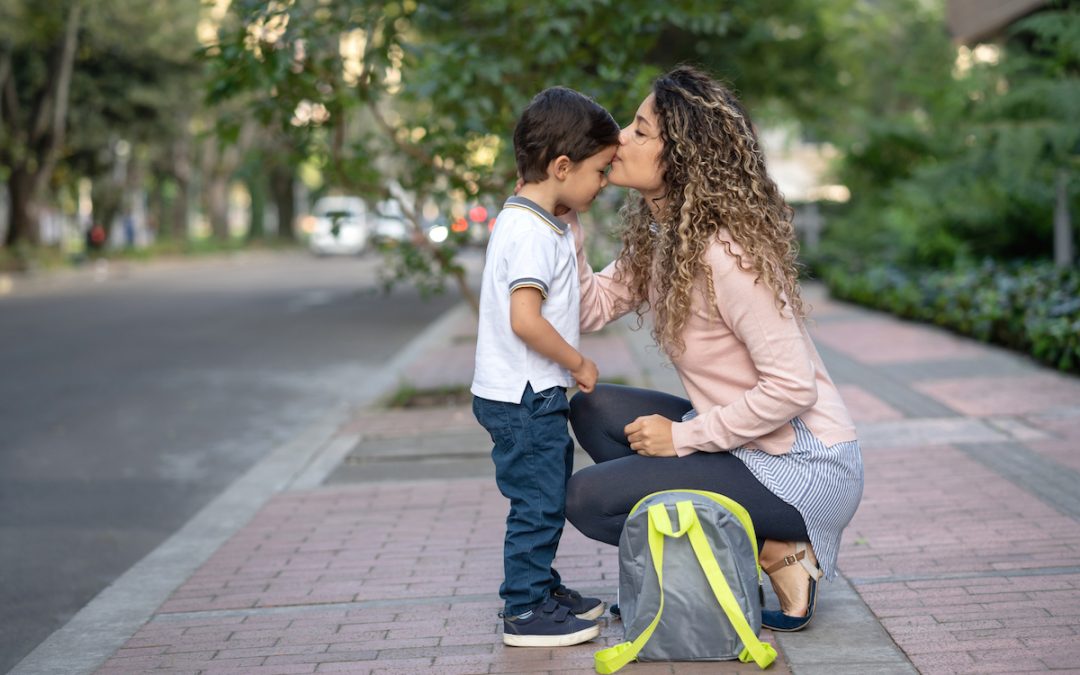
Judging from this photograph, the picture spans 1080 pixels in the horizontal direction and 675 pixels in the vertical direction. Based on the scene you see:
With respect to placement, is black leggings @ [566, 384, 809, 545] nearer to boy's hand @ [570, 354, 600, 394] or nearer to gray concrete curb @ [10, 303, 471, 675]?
boy's hand @ [570, 354, 600, 394]

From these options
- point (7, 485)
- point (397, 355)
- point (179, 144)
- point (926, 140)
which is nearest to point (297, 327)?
point (397, 355)

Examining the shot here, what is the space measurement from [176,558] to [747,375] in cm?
265

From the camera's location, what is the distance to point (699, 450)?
11.6 feet

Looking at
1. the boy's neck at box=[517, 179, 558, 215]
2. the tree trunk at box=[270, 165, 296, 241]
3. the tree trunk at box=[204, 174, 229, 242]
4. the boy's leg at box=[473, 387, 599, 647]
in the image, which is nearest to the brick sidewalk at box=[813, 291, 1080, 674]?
the boy's leg at box=[473, 387, 599, 647]

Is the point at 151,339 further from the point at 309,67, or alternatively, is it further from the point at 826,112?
the point at 826,112

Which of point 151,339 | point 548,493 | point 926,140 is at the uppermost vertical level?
point 926,140

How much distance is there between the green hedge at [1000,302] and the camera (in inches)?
339

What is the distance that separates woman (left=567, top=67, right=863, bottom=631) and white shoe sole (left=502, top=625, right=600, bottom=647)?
271mm

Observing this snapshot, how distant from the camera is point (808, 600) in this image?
364 centimetres

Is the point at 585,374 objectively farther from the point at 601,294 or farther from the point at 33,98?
the point at 33,98

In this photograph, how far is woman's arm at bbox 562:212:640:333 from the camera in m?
3.84

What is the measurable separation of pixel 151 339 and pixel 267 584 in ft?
34.0

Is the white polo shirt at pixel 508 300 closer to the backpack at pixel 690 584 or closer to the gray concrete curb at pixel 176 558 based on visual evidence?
the backpack at pixel 690 584

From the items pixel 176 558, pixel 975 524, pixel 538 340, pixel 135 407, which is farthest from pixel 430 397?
pixel 538 340
